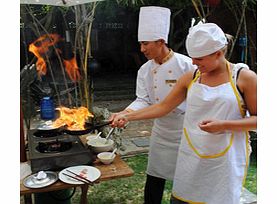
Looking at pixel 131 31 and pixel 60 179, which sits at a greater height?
pixel 131 31

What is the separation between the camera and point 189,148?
7.63 ft

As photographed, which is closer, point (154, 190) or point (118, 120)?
point (118, 120)

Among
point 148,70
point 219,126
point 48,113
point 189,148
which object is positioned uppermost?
point 148,70

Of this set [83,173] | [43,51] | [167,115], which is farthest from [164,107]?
[43,51]

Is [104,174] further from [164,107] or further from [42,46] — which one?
[42,46]

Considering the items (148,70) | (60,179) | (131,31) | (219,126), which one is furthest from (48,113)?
(131,31)

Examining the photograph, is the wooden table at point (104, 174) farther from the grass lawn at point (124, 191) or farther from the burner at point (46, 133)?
the grass lawn at point (124, 191)

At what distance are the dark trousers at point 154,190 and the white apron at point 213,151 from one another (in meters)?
0.83

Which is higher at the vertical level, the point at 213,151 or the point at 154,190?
the point at 213,151

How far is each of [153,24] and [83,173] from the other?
65.3 inches

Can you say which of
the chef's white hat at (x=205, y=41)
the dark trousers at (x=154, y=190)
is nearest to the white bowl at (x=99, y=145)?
the dark trousers at (x=154, y=190)

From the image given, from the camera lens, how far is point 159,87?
3086mm

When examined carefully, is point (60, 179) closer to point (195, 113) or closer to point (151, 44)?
A: point (195, 113)

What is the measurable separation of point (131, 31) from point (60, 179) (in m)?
9.47
